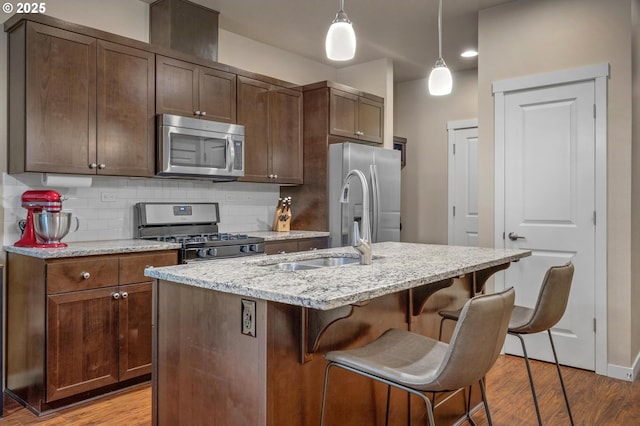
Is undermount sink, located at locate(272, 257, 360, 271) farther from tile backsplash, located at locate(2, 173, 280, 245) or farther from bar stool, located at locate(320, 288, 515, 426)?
tile backsplash, located at locate(2, 173, 280, 245)

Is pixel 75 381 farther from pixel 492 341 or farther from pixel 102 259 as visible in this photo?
pixel 492 341

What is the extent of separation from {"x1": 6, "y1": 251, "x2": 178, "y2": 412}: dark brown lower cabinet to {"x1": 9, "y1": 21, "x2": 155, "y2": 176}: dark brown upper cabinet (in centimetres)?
67

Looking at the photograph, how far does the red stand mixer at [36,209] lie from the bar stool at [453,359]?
2088 mm

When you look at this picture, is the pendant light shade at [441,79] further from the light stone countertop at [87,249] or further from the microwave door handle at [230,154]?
the light stone countertop at [87,249]

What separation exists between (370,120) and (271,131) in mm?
Answer: 1210

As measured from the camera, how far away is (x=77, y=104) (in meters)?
3.00

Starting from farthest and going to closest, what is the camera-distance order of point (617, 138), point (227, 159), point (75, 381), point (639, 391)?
point (227, 159)
point (617, 138)
point (639, 391)
point (75, 381)

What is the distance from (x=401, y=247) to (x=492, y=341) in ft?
4.64

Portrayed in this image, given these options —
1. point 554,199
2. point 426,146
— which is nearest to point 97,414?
point 554,199

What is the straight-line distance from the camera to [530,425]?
2.50m

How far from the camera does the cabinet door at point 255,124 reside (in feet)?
13.3

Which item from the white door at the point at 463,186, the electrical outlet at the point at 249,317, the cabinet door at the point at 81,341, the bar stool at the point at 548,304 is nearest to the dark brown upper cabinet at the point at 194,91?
the cabinet door at the point at 81,341

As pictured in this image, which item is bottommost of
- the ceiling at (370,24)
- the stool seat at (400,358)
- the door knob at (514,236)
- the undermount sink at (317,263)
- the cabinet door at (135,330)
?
the cabinet door at (135,330)

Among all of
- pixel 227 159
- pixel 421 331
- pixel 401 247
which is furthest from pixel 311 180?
pixel 421 331
